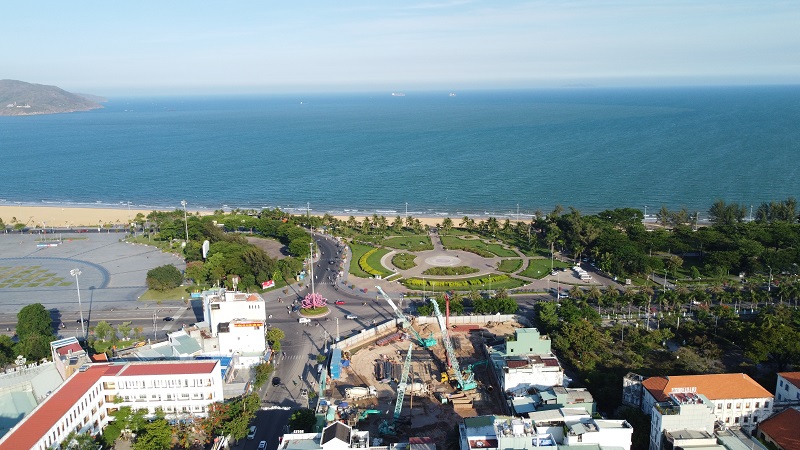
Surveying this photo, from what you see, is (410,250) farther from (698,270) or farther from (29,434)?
(29,434)

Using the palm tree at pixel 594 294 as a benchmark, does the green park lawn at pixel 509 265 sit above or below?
below

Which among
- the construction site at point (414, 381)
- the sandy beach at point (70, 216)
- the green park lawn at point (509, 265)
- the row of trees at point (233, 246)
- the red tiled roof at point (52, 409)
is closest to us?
the red tiled roof at point (52, 409)

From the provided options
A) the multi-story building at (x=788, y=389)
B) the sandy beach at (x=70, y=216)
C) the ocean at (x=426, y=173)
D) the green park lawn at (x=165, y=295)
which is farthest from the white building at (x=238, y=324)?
the ocean at (x=426, y=173)

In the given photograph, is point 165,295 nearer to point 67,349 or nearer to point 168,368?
point 67,349

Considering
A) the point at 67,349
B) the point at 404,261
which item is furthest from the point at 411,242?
the point at 67,349

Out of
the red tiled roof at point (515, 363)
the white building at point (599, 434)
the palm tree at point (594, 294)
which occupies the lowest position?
the palm tree at point (594, 294)

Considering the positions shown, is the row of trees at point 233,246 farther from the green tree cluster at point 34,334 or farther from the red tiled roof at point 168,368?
the red tiled roof at point 168,368

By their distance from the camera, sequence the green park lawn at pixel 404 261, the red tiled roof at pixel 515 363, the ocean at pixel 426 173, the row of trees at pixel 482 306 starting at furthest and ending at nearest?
the ocean at pixel 426 173 → the green park lawn at pixel 404 261 → the row of trees at pixel 482 306 → the red tiled roof at pixel 515 363

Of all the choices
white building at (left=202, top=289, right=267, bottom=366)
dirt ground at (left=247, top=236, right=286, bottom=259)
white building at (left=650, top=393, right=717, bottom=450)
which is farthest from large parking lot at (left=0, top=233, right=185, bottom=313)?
white building at (left=650, top=393, right=717, bottom=450)
